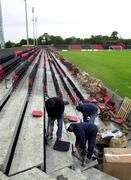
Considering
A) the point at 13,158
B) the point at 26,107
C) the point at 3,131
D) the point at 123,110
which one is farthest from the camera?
the point at 123,110

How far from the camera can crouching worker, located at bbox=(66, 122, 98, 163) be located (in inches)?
265

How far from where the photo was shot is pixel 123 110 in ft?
36.6

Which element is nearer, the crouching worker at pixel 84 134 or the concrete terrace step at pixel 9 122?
the concrete terrace step at pixel 9 122

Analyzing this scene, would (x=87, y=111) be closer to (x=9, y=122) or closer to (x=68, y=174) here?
(x=9, y=122)

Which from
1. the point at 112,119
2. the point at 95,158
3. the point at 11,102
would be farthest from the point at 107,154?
the point at 11,102

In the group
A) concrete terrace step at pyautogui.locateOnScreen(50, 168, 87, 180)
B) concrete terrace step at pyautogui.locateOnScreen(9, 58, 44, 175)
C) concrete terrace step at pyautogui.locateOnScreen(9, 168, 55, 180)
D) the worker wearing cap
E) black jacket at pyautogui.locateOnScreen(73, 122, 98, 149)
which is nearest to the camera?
concrete terrace step at pyautogui.locateOnScreen(9, 168, 55, 180)

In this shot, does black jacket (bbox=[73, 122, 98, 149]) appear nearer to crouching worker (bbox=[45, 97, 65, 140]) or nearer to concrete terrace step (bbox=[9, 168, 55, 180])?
crouching worker (bbox=[45, 97, 65, 140])

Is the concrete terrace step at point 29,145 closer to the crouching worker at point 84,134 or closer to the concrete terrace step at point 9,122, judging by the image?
the concrete terrace step at point 9,122

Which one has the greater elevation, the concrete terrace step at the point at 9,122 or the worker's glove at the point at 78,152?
the concrete terrace step at the point at 9,122

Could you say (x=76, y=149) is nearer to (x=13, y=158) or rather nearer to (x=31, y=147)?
(x=31, y=147)

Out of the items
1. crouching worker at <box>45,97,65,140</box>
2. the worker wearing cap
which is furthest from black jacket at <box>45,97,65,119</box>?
the worker wearing cap

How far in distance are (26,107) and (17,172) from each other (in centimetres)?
491

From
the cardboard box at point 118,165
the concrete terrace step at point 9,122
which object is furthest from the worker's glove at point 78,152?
the concrete terrace step at point 9,122

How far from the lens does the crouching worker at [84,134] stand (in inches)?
265
